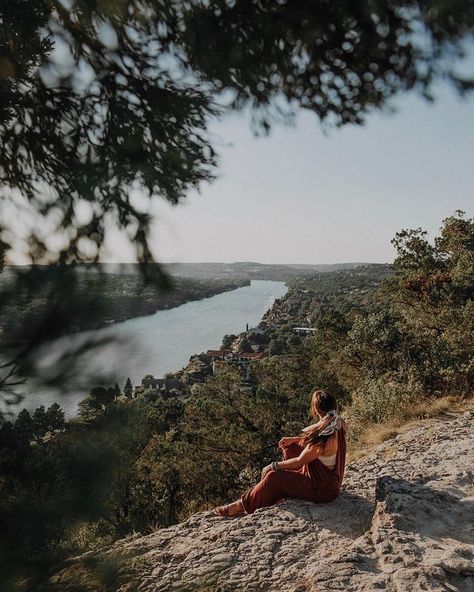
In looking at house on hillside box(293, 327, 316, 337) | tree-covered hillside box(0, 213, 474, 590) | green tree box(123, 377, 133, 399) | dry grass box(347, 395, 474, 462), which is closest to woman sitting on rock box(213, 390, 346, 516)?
tree-covered hillside box(0, 213, 474, 590)

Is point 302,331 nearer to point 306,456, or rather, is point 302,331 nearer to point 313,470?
point 313,470

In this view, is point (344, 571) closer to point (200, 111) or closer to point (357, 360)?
point (200, 111)

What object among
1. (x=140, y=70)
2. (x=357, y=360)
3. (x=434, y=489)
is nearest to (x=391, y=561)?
(x=434, y=489)

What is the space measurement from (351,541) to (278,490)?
0.71 meters

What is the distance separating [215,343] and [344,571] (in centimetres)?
3937

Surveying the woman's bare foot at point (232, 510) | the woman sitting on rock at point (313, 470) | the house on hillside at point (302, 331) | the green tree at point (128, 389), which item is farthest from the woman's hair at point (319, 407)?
the house on hillside at point (302, 331)

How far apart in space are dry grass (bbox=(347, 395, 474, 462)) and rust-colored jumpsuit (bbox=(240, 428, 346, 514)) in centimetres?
172

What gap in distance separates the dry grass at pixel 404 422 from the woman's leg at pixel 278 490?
178cm

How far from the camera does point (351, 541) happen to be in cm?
307

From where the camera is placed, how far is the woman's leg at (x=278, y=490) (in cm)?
355

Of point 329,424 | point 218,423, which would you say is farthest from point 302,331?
point 329,424

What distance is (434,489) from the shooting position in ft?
11.6

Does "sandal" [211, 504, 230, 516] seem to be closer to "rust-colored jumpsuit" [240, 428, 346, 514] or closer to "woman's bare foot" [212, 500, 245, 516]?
"woman's bare foot" [212, 500, 245, 516]

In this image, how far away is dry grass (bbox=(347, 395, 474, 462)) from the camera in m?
5.56
